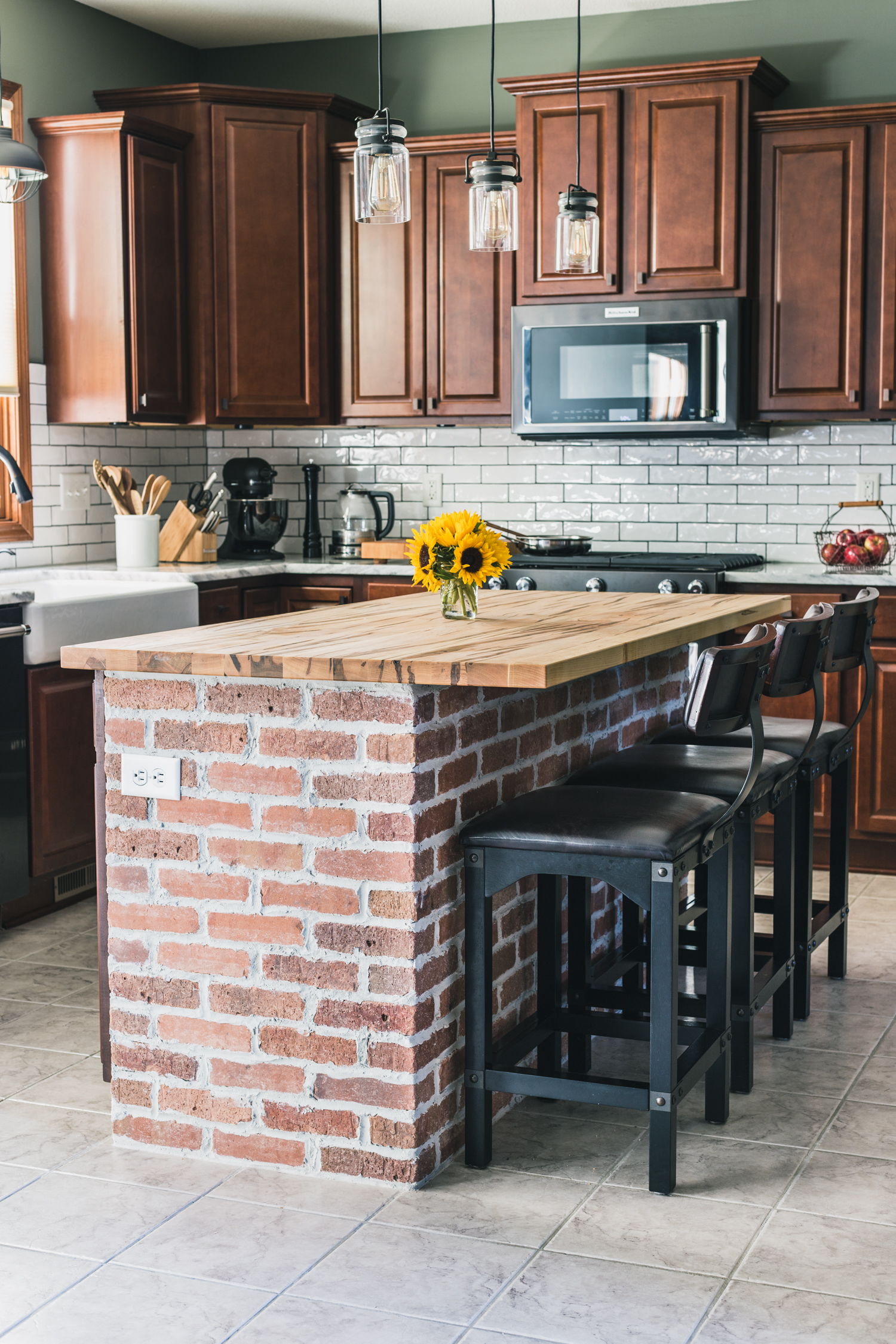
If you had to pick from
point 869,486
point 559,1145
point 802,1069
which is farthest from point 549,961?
point 869,486

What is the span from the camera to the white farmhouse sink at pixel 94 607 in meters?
4.02

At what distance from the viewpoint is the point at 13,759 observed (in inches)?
156

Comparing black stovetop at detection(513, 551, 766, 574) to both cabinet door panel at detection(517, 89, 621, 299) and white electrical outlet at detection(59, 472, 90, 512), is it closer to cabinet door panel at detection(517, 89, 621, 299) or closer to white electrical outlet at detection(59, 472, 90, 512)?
cabinet door panel at detection(517, 89, 621, 299)

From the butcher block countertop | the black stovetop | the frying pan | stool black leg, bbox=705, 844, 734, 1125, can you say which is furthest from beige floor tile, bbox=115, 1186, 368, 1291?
the frying pan

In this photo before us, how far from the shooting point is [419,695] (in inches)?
93.7

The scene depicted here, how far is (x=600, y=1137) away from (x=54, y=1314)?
1032 mm

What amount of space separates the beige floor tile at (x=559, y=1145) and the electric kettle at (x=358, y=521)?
306 cm

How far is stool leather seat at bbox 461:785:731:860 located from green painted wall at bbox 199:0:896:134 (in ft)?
11.2

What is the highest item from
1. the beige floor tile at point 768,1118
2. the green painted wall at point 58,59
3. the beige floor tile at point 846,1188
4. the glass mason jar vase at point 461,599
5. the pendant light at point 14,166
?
the green painted wall at point 58,59

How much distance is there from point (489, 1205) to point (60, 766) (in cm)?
221

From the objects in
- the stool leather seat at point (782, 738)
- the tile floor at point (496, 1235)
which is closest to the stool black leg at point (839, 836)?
A: the stool leather seat at point (782, 738)

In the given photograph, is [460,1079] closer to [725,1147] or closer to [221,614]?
[725,1147]

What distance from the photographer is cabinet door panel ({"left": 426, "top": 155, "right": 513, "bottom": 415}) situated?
5.19 m

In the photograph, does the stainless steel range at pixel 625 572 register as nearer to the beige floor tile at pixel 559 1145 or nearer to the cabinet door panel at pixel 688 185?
the cabinet door panel at pixel 688 185
